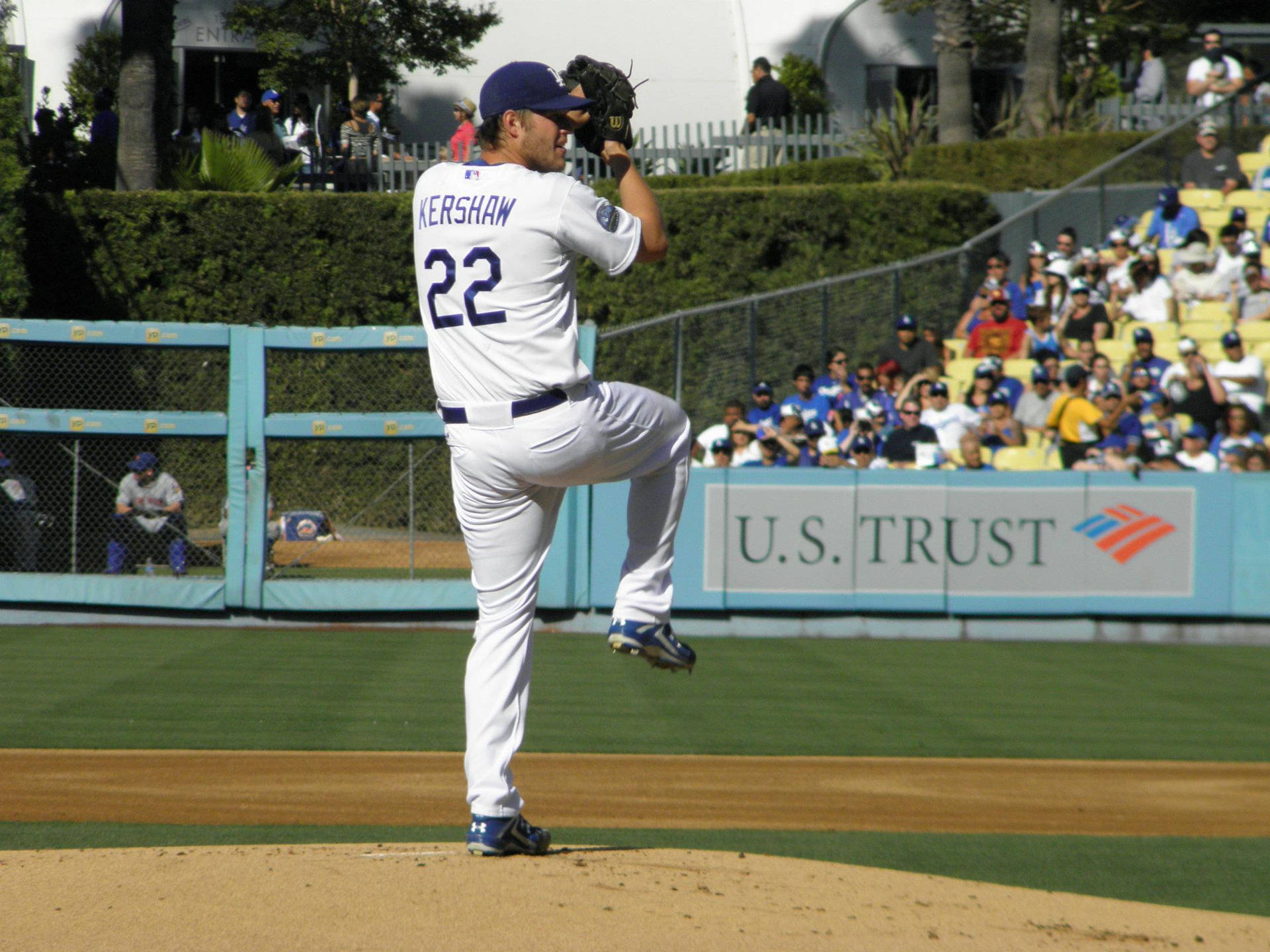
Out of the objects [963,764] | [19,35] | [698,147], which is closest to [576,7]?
[698,147]

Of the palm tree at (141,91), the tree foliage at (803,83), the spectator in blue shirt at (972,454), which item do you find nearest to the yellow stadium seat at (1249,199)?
the spectator in blue shirt at (972,454)

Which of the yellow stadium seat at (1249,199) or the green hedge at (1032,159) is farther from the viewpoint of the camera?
the green hedge at (1032,159)

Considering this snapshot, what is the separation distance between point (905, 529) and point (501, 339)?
891cm

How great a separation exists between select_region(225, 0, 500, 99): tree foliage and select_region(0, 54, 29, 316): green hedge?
667cm

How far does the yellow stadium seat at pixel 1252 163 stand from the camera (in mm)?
17938

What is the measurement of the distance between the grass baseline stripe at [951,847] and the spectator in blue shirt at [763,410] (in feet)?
26.2

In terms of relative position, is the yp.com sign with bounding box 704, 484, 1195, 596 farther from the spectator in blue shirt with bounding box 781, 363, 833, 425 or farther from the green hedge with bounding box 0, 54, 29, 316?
the green hedge with bounding box 0, 54, 29, 316

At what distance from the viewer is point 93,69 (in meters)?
24.0

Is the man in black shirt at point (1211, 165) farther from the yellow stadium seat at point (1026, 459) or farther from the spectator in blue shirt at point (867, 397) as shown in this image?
the yellow stadium seat at point (1026, 459)

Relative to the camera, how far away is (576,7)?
2627cm

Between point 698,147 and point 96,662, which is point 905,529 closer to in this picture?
point 96,662

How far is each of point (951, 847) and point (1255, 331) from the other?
1148cm

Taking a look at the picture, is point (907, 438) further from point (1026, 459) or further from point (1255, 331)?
point (1255, 331)

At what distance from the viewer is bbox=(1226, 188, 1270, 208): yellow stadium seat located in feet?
56.6
